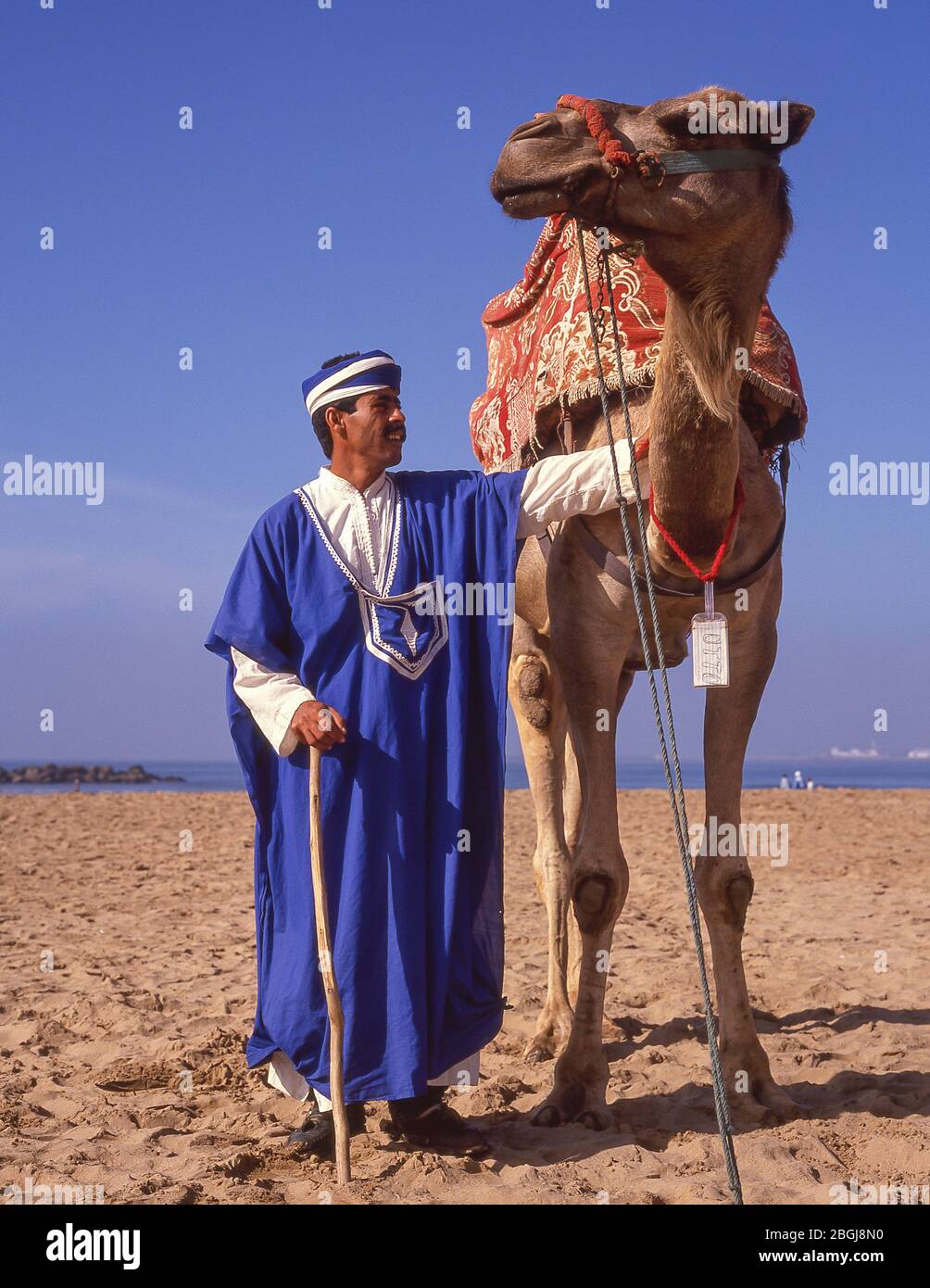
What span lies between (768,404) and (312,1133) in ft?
10.1

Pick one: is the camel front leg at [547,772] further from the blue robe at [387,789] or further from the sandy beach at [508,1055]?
the blue robe at [387,789]

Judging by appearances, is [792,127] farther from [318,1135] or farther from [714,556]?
[318,1135]

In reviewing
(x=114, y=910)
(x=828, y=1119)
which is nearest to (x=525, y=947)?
(x=114, y=910)

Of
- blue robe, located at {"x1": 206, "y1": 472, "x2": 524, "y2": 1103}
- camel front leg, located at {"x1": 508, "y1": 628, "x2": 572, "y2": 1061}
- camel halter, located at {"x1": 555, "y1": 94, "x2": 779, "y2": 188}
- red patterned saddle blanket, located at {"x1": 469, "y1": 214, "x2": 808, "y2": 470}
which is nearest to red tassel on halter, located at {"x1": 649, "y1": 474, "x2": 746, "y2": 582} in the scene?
blue robe, located at {"x1": 206, "y1": 472, "x2": 524, "y2": 1103}

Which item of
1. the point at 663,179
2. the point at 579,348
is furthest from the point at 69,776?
the point at 663,179

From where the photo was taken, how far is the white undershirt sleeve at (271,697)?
12.6 ft

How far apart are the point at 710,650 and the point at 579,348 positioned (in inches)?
55.6

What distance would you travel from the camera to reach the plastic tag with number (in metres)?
4.20

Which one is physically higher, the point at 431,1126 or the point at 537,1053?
the point at 431,1126

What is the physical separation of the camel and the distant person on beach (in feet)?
1.14

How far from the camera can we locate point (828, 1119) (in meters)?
4.20

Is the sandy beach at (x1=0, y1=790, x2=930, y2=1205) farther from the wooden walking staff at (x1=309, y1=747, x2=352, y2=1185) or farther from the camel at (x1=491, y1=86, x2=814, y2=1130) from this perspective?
the camel at (x1=491, y1=86, x2=814, y2=1130)

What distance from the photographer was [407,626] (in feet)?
13.2
